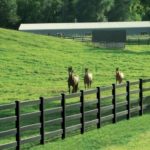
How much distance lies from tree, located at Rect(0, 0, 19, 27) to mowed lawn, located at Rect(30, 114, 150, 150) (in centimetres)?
10194

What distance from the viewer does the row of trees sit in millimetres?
121562

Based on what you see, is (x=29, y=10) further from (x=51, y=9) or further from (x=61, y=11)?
(x=61, y=11)

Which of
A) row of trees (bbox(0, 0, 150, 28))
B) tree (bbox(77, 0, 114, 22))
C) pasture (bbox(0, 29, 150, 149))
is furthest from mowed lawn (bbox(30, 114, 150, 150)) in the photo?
tree (bbox(77, 0, 114, 22))

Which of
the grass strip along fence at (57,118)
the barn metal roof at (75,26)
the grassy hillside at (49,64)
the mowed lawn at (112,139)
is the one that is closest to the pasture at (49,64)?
the grassy hillside at (49,64)

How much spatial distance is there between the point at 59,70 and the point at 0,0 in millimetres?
73023

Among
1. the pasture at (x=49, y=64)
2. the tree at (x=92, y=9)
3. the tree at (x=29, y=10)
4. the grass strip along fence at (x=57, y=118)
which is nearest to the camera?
the grass strip along fence at (x=57, y=118)

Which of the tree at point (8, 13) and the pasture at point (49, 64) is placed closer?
the pasture at point (49, 64)

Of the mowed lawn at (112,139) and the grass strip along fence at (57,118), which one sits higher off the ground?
the grass strip along fence at (57,118)

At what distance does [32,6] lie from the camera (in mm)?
127250

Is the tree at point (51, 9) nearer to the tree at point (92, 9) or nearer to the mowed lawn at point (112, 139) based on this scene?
the tree at point (92, 9)

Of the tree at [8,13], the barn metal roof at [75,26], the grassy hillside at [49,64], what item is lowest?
the grassy hillside at [49,64]

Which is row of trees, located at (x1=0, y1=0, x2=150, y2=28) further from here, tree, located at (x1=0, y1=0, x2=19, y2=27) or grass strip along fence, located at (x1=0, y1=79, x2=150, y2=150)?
grass strip along fence, located at (x1=0, y1=79, x2=150, y2=150)

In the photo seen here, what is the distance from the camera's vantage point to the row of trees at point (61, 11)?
4786 inches

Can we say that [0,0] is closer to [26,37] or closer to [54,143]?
[26,37]
